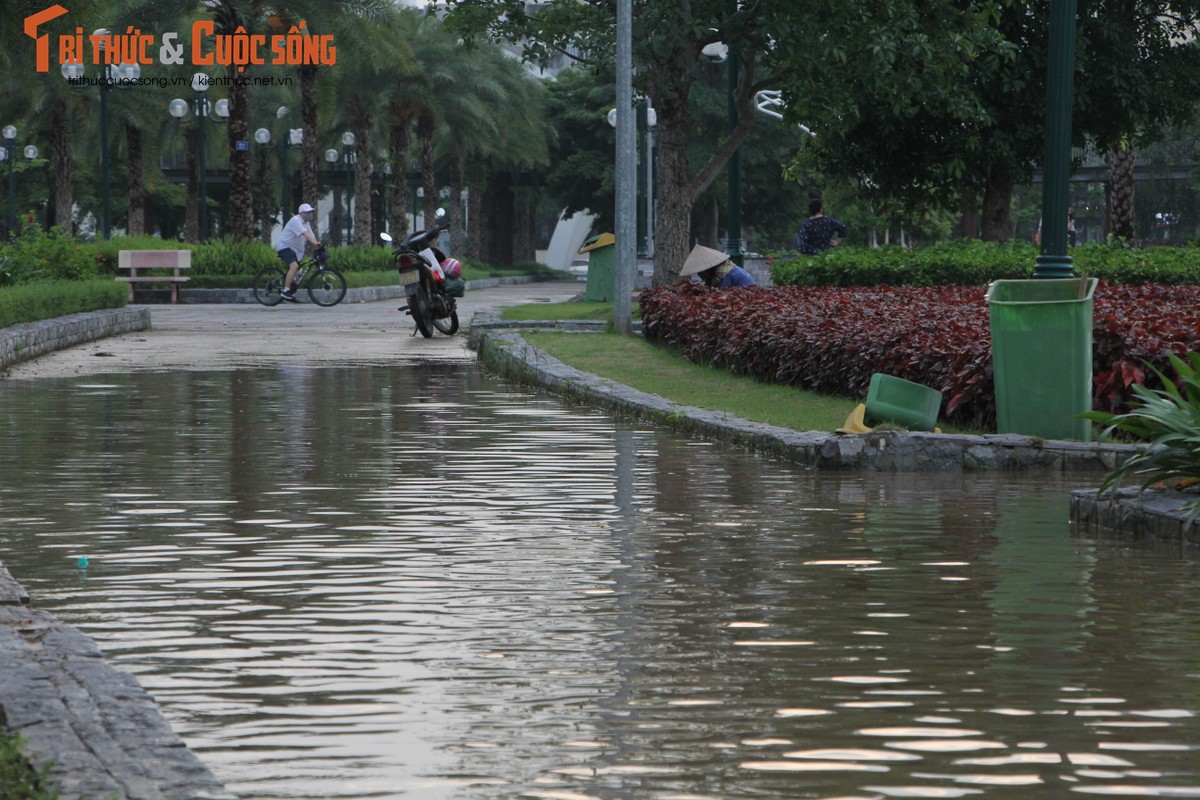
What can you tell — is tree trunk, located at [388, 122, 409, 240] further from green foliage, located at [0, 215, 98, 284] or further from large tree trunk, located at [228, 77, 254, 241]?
green foliage, located at [0, 215, 98, 284]

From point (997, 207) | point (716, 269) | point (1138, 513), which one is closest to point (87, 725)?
point (1138, 513)

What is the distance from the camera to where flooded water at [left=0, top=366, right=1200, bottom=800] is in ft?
16.5

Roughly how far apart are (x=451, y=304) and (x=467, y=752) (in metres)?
21.4

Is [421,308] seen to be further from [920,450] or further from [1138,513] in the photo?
[1138,513]

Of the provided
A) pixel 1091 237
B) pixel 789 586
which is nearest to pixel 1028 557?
pixel 789 586

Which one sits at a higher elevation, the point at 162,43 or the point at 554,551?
the point at 162,43

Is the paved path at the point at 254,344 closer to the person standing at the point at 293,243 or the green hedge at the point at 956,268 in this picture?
the person standing at the point at 293,243

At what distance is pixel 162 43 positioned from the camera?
5588cm

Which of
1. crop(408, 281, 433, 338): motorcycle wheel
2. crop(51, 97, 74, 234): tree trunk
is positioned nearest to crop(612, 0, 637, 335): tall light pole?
crop(408, 281, 433, 338): motorcycle wheel

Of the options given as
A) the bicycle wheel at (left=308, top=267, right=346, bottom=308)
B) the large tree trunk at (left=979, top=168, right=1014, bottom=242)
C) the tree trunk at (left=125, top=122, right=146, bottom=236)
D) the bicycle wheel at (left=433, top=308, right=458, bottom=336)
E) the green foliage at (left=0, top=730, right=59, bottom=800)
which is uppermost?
the tree trunk at (left=125, top=122, right=146, bottom=236)

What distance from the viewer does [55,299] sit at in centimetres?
2466

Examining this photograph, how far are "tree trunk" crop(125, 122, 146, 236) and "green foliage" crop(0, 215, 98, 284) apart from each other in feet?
99.4

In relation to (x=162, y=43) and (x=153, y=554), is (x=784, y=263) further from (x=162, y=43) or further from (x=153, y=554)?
(x=162, y=43)

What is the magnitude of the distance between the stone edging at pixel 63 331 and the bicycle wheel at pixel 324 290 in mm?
7295
